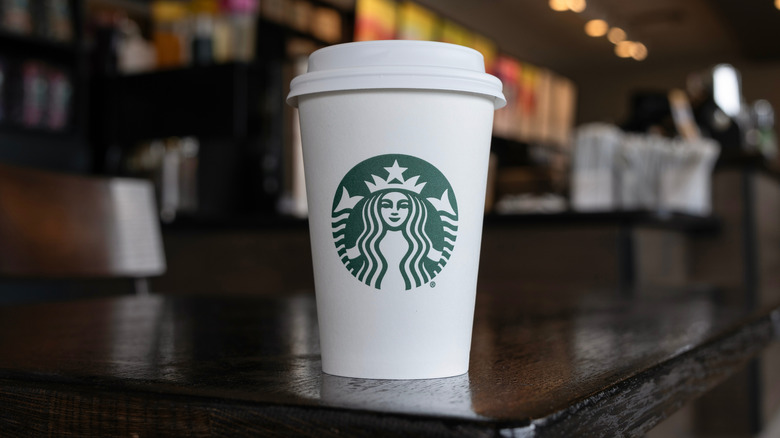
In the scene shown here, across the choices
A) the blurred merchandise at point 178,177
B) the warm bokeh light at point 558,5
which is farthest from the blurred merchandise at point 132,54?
the warm bokeh light at point 558,5

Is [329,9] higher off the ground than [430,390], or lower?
higher

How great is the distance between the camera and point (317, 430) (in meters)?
0.33

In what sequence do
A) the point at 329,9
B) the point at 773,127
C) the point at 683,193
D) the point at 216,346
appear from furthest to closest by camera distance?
the point at 773,127
the point at 329,9
the point at 683,193
the point at 216,346

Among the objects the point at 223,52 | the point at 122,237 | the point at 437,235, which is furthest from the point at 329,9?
the point at 437,235

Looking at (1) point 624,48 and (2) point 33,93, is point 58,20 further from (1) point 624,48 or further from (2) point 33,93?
(1) point 624,48

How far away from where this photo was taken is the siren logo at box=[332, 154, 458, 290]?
0.41 m

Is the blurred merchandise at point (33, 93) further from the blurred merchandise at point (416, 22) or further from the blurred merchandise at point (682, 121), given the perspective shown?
the blurred merchandise at point (682, 121)

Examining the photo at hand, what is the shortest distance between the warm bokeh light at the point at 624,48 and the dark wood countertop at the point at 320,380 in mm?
5939

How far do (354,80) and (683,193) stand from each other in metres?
2.33

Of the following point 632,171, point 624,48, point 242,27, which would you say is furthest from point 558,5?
point 632,171

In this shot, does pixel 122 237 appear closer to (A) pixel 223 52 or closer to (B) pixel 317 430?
(B) pixel 317 430

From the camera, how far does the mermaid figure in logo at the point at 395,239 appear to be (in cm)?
41

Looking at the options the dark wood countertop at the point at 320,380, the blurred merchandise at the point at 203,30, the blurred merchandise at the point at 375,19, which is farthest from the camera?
the blurred merchandise at the point at 375,19

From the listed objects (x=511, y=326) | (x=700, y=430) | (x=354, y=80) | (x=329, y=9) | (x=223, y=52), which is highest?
(x=329, y=9)
